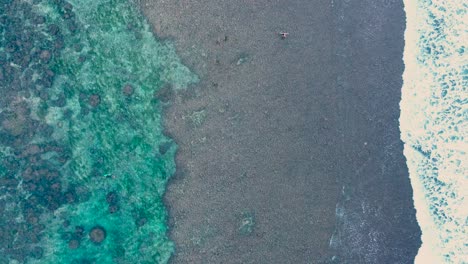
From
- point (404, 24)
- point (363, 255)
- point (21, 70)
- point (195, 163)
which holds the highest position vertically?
point (404, 24)

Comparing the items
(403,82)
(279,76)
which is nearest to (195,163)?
(279,76)

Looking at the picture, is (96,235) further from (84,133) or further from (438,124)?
→ (438,124)

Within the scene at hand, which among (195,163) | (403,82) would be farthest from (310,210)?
(403,82)

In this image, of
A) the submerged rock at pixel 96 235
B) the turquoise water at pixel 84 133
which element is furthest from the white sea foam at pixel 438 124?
the submerged rock at pixel 96 235

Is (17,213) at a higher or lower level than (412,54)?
lower

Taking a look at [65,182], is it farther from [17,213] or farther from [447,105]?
[447,105]
